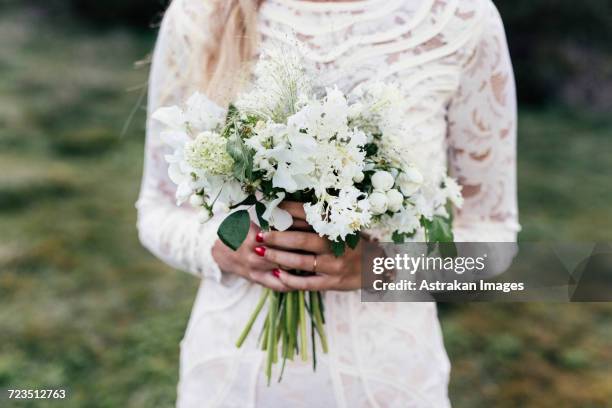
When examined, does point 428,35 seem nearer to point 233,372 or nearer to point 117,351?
point 233,372

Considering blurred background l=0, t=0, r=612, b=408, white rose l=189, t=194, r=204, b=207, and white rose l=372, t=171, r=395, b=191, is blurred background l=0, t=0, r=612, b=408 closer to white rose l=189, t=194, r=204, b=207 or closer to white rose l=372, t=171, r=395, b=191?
white rose l=189, t=194, r=204, b=207

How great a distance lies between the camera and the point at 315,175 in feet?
4.51

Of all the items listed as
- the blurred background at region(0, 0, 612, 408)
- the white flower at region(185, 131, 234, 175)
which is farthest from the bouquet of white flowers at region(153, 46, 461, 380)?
the blurred background at region(0, 0, 612, 408)

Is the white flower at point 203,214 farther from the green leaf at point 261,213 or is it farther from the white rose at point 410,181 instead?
the white rose at point 410,181

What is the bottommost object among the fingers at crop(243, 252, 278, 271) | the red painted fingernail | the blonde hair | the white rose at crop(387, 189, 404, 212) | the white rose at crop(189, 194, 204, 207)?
the fingers at crop(243, 252, 278, 271)

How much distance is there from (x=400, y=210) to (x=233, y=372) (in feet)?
2.07

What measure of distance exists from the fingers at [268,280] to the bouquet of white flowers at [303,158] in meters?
0.17

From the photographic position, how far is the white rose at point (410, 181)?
56.3 inches

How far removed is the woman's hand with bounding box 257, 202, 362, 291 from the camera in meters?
1.54

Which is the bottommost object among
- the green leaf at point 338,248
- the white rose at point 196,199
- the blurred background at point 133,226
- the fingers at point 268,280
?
the blurred background at point 133,226

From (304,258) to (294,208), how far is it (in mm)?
151

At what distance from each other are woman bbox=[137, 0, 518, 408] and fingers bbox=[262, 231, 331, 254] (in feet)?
0.05

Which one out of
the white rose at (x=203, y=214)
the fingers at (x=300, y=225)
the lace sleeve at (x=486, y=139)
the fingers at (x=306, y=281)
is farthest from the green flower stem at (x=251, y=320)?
the lace sleeve at (x=486, y=139)

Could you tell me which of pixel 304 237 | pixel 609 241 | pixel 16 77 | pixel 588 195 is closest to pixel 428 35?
pixel 304 237
